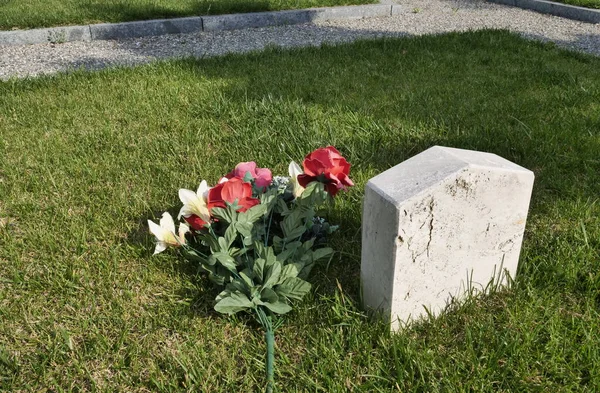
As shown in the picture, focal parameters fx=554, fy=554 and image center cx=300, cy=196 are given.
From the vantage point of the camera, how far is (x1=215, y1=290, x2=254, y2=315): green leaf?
5.93 ft

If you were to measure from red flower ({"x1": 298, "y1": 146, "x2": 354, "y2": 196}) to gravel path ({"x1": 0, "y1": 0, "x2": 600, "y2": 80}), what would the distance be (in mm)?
3347

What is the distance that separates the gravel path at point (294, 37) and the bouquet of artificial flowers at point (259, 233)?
3.30m

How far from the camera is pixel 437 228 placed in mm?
1666

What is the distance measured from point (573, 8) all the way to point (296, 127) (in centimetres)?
594

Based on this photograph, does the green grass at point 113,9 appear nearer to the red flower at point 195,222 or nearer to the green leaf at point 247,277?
the red flower at point 195,222

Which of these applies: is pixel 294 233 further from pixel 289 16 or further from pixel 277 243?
pixel 289 16

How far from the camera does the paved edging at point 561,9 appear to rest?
7270 millimetres

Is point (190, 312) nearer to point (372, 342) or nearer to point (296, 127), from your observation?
point (372, 342)

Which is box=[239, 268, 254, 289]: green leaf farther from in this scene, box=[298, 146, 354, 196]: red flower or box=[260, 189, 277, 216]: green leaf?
box=[298, 146, 354, 196]: red flower

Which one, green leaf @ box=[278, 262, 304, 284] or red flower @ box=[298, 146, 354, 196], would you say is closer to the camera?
green leaf @ box=[278, 262, 304, 284]

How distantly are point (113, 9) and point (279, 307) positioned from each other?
Answer: 591 centimetres

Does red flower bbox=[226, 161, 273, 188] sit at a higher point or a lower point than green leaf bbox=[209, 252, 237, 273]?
higher

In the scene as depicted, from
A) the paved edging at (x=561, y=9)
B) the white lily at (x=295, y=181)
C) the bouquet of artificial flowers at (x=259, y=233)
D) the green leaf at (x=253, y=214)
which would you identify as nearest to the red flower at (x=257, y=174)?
the bouquet of artificial flowers at (x=259, y=233)

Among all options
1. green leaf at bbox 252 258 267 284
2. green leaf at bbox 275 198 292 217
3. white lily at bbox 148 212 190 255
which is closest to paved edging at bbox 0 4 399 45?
white lily at bbox 148 212 190 255
